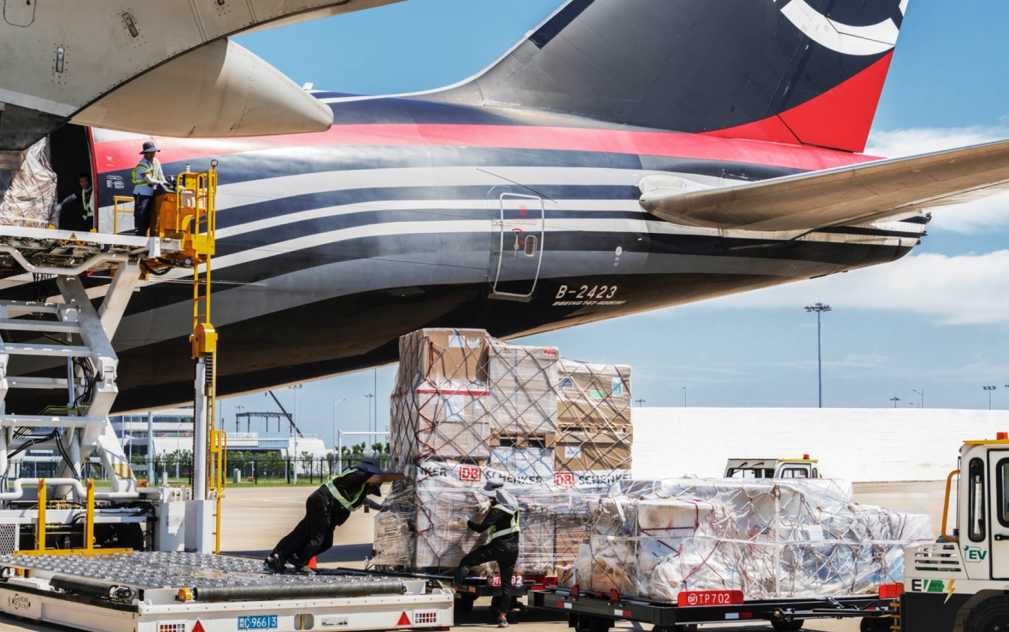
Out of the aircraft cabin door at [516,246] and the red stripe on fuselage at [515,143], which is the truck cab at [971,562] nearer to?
the red stripe on fuselage at [515,143]

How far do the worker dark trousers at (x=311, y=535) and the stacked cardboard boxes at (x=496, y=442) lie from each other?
2.17 m

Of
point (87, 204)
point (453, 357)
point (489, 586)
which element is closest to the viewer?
point (489, 586)

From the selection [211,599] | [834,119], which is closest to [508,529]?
[211,599]

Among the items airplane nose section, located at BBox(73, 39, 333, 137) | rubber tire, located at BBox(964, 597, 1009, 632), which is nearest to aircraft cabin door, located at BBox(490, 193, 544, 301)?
rubber tire, located at BBox(964, 597, 1009, 632)

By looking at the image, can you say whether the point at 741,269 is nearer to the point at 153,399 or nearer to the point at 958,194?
the point at 958,194

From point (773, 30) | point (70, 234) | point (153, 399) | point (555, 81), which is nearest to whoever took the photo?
point (70, 234)

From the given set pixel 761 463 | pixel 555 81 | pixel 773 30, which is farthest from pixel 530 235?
pixel 761 463

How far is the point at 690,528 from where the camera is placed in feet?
34.1

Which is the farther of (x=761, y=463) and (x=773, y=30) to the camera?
(x=761, y=463)

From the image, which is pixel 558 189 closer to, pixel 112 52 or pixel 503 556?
pixel 503 556

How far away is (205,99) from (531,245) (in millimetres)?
11092

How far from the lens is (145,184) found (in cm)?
1295

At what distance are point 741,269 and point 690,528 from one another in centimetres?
968

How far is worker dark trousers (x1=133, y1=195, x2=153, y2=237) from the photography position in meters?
Result: 13.0
